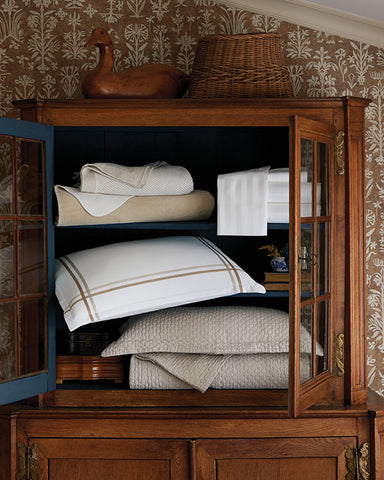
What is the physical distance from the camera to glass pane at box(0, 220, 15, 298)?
2.05 metres

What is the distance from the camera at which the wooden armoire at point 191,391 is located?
211 centimetres

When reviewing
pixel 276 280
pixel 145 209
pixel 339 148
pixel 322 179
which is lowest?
pixel 276 280

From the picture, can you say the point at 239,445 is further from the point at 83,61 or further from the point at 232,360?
the point at 83,61

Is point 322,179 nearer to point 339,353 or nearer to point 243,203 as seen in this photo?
point 243,203

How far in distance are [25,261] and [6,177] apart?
0.31 meters

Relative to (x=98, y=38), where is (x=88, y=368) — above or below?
below

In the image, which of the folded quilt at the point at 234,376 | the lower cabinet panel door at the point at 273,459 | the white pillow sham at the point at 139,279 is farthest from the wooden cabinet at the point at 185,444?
the white pillow sham at the point at 139,279

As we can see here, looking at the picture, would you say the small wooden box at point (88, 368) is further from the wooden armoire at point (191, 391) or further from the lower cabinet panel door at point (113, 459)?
the lower cabinet panel door at point (113, 459)

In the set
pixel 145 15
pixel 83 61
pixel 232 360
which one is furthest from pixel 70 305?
pixel 145 15

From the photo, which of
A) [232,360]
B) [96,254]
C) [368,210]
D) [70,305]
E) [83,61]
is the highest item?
[83,61]

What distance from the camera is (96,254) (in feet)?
7.20

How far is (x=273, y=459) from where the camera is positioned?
84.6 inches

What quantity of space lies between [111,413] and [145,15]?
1.80 meters

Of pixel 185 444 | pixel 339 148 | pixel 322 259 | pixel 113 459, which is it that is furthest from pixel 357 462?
pixel 339 148
